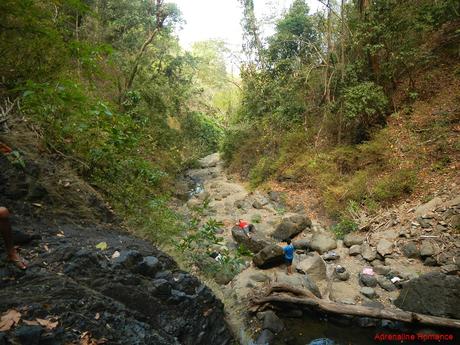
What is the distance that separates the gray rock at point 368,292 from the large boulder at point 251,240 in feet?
8.77

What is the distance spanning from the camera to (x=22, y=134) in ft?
14.6

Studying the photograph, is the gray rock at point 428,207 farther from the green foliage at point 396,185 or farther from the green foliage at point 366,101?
the green foliage at point 366,101

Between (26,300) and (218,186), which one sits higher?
(26,300)

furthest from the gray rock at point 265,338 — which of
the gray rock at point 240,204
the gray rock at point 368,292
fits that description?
the gray rock at point 240,204

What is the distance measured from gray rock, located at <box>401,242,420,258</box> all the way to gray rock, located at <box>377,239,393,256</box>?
0.27 m

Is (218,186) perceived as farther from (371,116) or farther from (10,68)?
(10,68)

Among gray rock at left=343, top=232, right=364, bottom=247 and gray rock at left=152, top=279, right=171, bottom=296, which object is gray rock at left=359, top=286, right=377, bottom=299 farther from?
gray rock at left=152, top=279, right=171, bottom=296

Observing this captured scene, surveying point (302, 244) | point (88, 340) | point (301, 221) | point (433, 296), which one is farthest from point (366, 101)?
point (88, 340)

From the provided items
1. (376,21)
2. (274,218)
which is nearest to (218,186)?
(274,218)

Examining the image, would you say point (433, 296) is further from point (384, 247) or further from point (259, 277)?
point (259, 277)

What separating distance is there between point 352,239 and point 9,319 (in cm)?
748

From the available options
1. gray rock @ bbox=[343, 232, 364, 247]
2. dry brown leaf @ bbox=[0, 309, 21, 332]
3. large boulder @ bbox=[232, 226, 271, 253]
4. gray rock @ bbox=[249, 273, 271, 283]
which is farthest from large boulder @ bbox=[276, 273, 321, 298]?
dry brown leaf @ bbox=[0, 309, 21, 332]

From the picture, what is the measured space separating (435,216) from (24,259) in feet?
26.0

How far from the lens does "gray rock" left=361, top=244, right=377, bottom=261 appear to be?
7.19m
